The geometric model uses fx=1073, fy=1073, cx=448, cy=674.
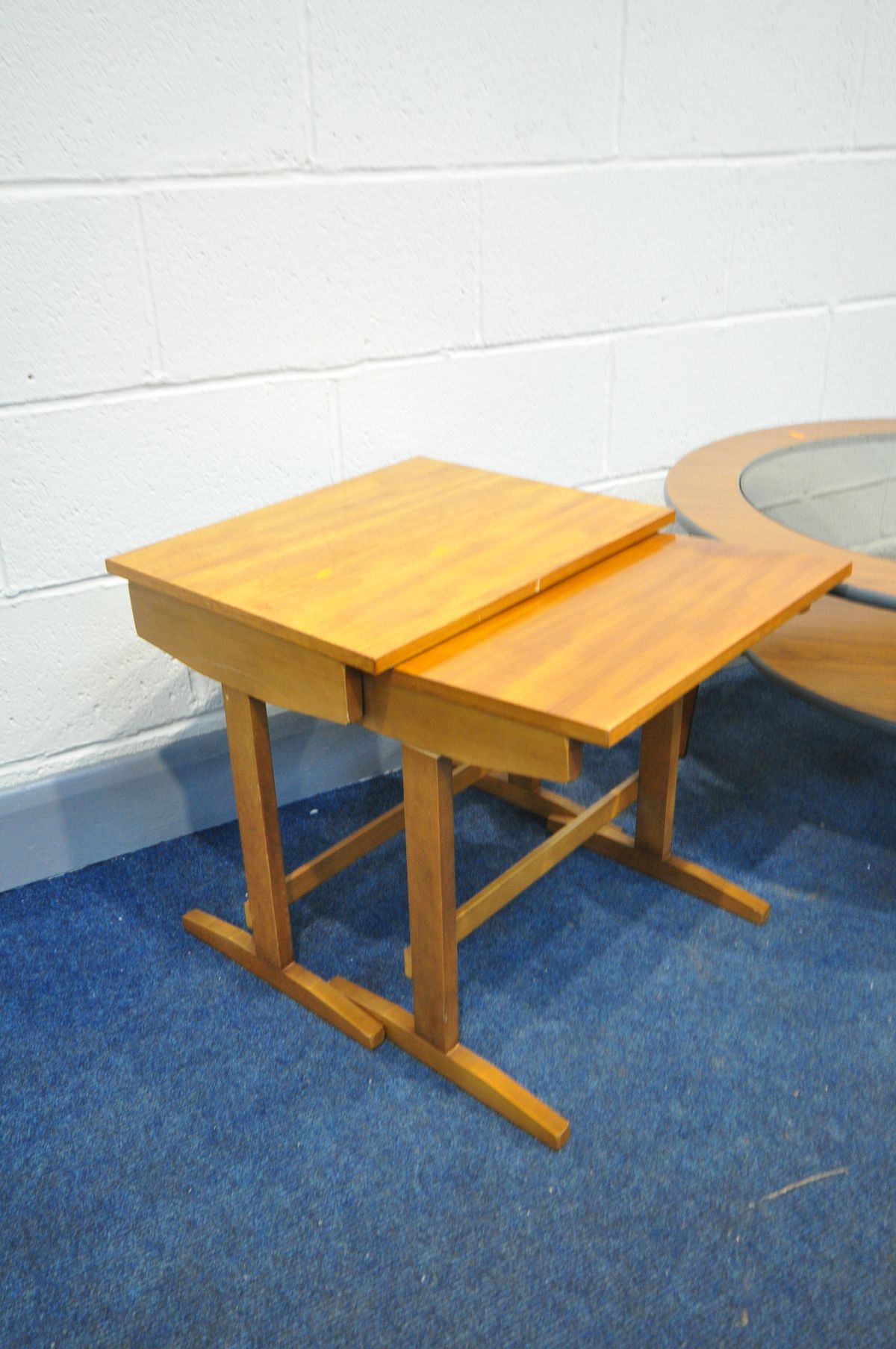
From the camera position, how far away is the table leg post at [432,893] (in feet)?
4.01

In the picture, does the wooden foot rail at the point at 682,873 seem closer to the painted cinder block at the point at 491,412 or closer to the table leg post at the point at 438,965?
the table leg post at the point at 438,965

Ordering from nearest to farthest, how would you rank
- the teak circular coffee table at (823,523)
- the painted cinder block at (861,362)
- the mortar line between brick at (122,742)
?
the teak circular coffee table at (823,523) < the mortar line between brick at (122,742) < the painted cinder block at (861,362)

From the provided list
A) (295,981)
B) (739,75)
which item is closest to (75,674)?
(295,981)

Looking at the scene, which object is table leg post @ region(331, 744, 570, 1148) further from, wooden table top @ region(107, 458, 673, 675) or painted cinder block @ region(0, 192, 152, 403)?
painted cinder block @ region(0, 192, 152, 403)

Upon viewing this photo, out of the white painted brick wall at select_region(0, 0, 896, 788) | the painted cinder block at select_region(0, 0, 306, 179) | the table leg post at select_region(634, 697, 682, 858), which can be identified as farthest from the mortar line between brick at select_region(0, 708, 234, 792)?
the painted cinder block at select_region(0, 0, 306, 179)

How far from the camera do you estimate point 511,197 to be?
72.2 inches

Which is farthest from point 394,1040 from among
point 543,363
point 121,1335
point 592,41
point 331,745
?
point 592,41

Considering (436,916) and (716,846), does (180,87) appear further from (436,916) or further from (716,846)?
(716,846)

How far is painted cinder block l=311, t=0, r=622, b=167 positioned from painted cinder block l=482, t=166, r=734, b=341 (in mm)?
75

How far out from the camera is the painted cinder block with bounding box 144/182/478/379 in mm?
1578

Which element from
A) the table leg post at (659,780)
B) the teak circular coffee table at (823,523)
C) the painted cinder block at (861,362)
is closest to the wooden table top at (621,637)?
the teak circular coffee table at (823,523)

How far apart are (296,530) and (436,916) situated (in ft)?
1.76

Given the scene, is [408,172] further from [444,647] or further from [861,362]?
[861,362]

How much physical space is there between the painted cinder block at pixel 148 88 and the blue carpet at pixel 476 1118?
1091mm
